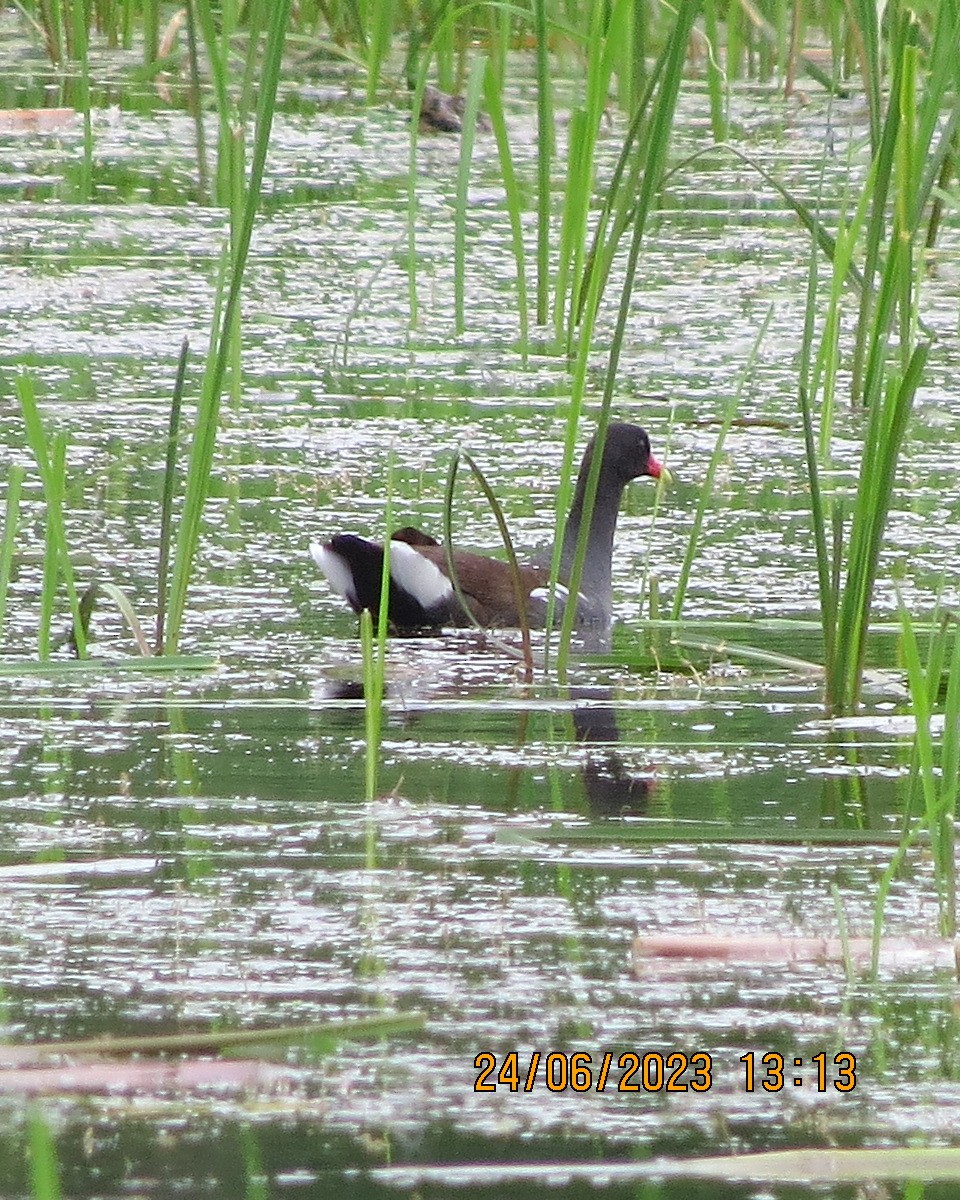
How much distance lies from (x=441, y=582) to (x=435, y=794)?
1449 millimetres

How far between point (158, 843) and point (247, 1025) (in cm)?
58

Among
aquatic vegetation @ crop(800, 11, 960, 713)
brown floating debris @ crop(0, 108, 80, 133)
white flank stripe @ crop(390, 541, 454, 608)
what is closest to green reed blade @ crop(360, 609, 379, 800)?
aquatic vegetation @ crop(800, 11, 960, 713)

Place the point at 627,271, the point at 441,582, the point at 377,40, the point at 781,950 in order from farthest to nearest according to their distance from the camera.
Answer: the point at 377,40 → the point at 441,582 → the point at 627,271 → the point at 781,950

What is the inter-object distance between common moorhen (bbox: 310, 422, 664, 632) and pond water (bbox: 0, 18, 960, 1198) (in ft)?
0.25

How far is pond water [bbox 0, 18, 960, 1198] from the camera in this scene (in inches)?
81.2

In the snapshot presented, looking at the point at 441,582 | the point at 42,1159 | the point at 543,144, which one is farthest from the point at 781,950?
the point at 543,144

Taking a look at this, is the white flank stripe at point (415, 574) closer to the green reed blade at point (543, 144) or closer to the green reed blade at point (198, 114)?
the green reed blade at point (543, 144)

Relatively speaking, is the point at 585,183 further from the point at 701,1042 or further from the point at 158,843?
the point at 701,1042

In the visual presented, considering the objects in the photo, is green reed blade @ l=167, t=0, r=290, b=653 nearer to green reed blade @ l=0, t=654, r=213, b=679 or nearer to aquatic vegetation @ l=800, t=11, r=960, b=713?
green reed blade @ l=0, t=654, r=213, b=679

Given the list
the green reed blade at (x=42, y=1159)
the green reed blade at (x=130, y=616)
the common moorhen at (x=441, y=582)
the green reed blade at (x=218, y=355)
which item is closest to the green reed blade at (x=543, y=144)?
the common moorhen at (x=441, y=582)

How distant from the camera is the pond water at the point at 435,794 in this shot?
81.2 inches

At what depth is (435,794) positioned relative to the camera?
3.01 m

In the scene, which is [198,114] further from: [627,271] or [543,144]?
[627,271]

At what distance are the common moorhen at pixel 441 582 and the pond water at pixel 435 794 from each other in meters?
0.07
